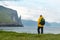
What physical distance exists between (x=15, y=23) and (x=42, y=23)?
14136 centimetres

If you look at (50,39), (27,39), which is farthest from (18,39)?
(50,39)

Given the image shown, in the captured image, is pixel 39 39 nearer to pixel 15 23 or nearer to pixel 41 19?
pixel 41 19

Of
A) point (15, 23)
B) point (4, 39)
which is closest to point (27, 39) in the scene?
point (4, 39)

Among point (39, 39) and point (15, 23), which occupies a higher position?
Answer: point (39, 39)

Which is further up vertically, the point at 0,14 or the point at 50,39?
the point at 50,39

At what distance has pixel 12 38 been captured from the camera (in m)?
20.4

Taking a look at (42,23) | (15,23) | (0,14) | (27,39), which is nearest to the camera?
(27,39)

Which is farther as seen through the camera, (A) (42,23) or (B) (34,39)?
(A) (42,23)

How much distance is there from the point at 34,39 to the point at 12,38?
1.84 meters

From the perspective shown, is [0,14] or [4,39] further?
[0,14]

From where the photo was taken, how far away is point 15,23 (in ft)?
548

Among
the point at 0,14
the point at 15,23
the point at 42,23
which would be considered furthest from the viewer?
the point at 0,14

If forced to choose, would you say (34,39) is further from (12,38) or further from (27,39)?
(12,38)

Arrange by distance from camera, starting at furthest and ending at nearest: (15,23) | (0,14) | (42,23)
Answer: (0,14) → (15,23) → (42,23)
